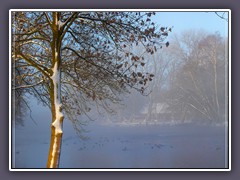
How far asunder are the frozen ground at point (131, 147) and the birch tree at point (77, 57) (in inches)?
6.0

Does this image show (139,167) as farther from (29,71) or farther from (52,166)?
(29,71)

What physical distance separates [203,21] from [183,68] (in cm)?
59

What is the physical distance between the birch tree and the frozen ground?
153mm

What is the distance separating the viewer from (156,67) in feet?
12.3

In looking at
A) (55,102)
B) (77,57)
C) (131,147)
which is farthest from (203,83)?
(55,102)

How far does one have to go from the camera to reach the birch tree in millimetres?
3738

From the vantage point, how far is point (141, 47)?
3834 millimetres

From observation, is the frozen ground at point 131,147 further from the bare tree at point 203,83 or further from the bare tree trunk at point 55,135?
the bare tree at point 203,83

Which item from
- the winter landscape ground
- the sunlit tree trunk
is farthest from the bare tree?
the sunlit tree trunk

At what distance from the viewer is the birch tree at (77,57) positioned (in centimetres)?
374

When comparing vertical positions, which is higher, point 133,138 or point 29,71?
point 29,71

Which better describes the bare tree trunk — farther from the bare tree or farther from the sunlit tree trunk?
the bare tree
